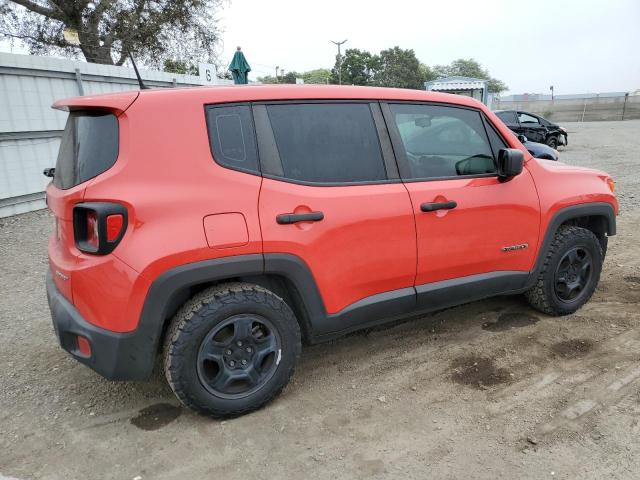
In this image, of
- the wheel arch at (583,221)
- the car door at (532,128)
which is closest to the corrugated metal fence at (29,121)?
the wheel arch at (583,221)

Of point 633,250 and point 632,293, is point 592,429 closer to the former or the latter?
point 632,293

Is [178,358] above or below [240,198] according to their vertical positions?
below

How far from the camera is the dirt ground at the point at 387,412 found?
7.44ft

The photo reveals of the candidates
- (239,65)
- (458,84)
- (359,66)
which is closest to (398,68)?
(359,66)

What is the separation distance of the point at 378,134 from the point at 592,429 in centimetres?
196

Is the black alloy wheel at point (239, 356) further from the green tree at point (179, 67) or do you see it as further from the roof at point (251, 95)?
the green tree at point (179, 67)

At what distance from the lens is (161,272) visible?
2.28m

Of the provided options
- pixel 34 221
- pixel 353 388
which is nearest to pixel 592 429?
pixel 353 388

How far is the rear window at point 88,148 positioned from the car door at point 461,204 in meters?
1.57

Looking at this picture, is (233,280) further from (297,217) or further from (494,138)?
(494,138)

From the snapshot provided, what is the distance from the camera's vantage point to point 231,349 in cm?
254

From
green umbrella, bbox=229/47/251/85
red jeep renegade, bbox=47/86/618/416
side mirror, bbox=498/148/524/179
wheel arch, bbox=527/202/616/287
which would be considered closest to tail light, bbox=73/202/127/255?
red jeep renegade, bbox=47/86/618/416

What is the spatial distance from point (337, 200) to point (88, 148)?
1.30m

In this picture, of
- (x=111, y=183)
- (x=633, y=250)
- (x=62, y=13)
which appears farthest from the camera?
(x=62, y=13)
